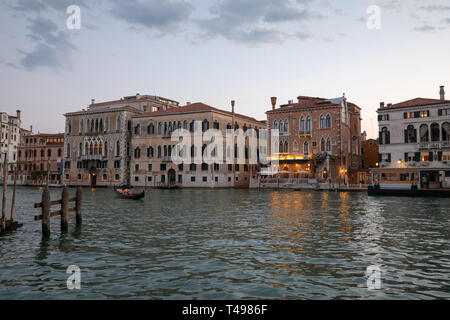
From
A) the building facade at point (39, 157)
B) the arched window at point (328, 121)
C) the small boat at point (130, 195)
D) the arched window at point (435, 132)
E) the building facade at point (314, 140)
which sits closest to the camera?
the small boat at point (130, 195)

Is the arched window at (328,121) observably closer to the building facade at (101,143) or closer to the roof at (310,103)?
the roof at (310,103)

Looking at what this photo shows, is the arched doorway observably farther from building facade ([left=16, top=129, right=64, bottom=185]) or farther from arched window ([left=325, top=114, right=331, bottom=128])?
arched window ([left=325, top=114, right=331, bottom=128])

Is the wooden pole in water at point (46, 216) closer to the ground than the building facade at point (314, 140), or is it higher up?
closer to the ground

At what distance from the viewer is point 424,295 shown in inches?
263

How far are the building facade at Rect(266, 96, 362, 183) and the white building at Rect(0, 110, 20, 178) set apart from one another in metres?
51.4

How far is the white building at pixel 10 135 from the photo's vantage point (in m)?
71.9

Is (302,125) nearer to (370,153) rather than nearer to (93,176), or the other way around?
(370,153)

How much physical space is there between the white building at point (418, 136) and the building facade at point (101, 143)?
115ft

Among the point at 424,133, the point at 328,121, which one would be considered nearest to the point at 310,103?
the point at 328,121

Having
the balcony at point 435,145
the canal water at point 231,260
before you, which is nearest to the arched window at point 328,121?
the balcony at point 435,145

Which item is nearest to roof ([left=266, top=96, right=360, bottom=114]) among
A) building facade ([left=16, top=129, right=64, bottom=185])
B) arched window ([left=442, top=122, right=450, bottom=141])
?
arched window ([left=442, top=122, right=450, bottom=141])

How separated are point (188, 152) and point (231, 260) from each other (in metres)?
43.2
